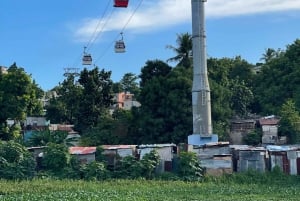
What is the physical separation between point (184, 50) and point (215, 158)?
15.2 meters

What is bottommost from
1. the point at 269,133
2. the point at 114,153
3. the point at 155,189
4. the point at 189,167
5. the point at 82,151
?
the point at 155,189

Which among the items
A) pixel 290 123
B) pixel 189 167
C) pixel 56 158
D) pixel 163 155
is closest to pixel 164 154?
pixel 163 155

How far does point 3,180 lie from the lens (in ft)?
72.1

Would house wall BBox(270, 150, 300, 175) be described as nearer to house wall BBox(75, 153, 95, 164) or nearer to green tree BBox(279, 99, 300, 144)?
house wall BBox(75, 153, 95, 164)

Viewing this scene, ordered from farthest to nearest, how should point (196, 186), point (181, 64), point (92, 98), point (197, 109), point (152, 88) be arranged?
point (92, 98) < point (181, 64) < point (152, 88) < point (197, 109) < point (196, 186)

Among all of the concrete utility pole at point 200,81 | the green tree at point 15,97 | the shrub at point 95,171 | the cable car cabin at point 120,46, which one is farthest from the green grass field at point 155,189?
the green tree at point 15,97

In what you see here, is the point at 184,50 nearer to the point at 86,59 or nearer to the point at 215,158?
the point at 86,59

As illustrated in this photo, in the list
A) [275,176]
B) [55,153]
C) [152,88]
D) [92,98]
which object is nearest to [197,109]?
[152,88]

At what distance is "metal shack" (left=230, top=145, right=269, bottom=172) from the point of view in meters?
24.1

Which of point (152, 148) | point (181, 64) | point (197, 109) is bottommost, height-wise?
point (152, 148)

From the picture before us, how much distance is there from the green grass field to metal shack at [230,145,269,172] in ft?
2.97

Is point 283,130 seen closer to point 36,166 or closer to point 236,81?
point 236,81

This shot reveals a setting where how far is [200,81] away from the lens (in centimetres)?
3023

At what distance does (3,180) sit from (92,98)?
72.0ft
